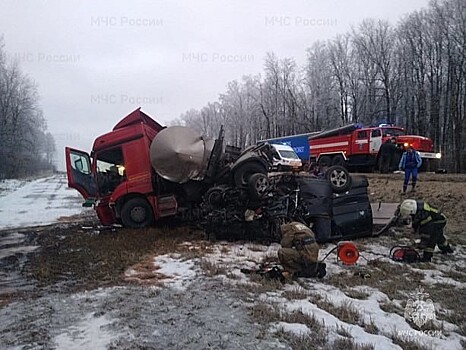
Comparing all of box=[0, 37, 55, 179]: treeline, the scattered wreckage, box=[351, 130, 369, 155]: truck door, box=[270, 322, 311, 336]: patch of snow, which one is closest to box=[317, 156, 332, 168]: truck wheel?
box=[351, 130, 369, 155]: truck door

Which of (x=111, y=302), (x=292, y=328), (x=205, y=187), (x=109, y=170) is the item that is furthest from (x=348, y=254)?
(x=109, y=170)

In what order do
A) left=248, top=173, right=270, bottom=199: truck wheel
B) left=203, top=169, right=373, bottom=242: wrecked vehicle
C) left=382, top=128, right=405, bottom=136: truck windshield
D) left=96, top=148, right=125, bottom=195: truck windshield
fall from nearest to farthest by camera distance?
left=203, top=169, right=373, bottom=242: wrecked vehicle → left=248, top=173, right=270, bottom=199: truck wheel → left=96, top=148, right=125, bottom=195: truck windshield → left=382, top=128, right=405, bottom=136: truck windshield

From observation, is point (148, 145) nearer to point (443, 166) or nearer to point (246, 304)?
point (246, 304)

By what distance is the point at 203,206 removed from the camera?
930 cm

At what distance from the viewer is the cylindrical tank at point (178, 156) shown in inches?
376

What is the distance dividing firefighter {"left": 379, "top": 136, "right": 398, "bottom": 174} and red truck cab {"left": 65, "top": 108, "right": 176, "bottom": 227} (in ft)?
37.6

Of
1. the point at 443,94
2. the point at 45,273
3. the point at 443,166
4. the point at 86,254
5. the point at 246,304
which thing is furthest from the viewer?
the point at 443,94

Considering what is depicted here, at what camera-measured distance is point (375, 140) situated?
64.0 feet

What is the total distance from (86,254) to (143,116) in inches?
161

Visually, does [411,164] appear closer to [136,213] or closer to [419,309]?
[136,213]

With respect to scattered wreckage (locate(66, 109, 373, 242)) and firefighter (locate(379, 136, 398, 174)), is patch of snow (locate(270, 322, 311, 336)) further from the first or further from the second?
firefighter (locate(379, 136, 398, 174))

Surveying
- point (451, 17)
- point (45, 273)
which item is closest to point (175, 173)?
point (45, 273)

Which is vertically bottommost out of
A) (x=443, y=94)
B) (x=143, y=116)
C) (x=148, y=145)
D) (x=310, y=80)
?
(x=148, y=145)

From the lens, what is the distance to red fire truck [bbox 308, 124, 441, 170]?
18281 mm
